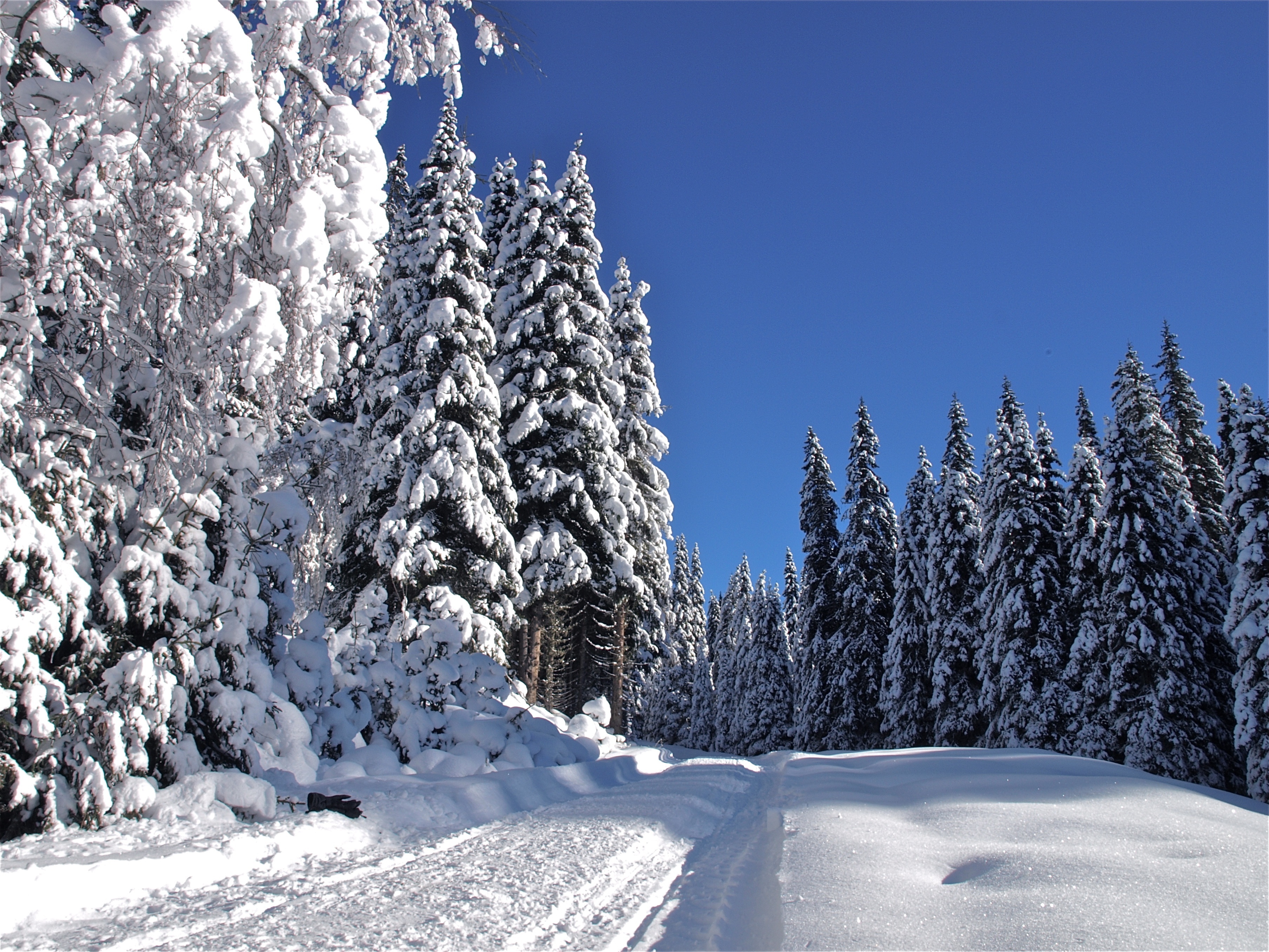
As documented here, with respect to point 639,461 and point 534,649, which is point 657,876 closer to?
point 534,649

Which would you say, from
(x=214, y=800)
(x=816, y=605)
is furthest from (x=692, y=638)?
(x=214, y=800)

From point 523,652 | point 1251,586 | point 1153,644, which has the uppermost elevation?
point 1251,586

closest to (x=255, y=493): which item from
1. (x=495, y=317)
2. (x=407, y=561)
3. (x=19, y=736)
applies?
(x=19, y=736)

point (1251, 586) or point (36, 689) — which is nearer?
point (36, 689)

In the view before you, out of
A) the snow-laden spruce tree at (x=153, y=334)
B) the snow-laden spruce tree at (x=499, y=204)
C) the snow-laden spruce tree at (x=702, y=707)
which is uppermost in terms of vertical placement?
the snow-laden spruce tree at (x=499, y=204)

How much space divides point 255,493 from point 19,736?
2847 mm

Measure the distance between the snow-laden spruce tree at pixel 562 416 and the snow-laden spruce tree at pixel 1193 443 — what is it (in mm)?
22627

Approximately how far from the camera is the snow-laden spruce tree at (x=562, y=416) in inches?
666

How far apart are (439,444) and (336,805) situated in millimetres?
9333

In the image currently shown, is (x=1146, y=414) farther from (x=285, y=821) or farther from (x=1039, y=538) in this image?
(x=285, y=821)

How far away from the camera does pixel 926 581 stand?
28.1m

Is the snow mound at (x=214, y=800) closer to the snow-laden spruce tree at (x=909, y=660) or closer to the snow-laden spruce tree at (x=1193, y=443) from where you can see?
the snow-laden spruce tree at (x=909, y=660)

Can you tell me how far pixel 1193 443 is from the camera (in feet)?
95.5

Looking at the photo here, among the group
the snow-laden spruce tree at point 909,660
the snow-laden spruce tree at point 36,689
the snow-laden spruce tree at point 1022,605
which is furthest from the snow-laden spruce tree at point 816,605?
the snow-laden spruce tree at point 36,689
